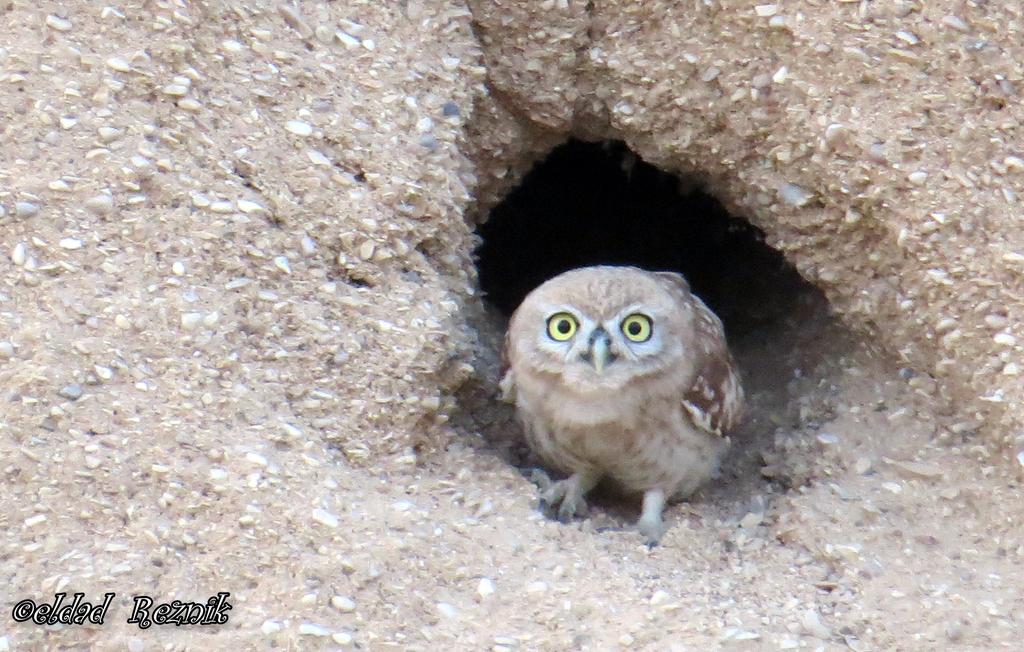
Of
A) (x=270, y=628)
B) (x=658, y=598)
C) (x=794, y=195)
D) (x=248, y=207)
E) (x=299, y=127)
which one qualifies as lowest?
(x=270, y=628)

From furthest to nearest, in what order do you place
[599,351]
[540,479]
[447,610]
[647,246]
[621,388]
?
[647,246] → [540,479] → [621,388] → [599,351] → [447,610]

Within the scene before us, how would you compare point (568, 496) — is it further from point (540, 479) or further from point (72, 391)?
point (72, 391)

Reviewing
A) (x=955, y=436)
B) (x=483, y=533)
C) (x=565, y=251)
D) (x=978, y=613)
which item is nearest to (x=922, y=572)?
(x=978, y=613)

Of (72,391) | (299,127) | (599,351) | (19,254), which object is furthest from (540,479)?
(19,254)

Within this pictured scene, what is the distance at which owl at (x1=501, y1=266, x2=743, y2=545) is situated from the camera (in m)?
3.76

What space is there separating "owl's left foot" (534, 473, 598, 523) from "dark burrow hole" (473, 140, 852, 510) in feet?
2.59

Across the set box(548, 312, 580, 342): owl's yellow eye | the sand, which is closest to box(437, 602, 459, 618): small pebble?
the sand

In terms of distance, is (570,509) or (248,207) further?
(570,509)

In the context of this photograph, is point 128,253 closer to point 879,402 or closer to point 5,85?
point 5,85

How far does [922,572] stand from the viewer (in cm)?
344

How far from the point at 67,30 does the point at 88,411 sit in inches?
44.7

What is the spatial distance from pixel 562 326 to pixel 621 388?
0.26 m

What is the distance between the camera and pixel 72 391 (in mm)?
3275

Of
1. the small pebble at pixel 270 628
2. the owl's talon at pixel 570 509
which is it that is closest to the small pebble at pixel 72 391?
the small pebble at pixel 270 628
